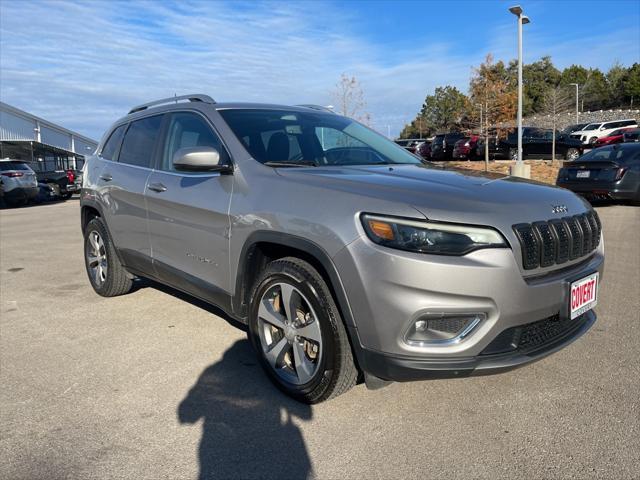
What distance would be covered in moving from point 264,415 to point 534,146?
25.8 meters

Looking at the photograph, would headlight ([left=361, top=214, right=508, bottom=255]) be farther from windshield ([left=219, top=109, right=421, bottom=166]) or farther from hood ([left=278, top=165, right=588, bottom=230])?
windshield ([left=219, top=109, right=421, bottom=166])

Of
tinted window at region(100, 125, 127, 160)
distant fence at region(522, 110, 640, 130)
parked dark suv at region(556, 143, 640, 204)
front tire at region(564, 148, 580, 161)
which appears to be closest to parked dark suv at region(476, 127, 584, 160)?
front tire at region(564, 148, 580, 161)

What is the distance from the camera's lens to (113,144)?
204 inches

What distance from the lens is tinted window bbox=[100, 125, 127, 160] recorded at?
5094 millimetres

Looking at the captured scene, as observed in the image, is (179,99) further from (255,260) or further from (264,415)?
(264,415)

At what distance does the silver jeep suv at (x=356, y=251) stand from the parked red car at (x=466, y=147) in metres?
24.8

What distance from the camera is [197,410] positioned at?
9.82ft

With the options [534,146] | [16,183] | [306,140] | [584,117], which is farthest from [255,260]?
[584,117]

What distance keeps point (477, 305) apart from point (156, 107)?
3.33 meters

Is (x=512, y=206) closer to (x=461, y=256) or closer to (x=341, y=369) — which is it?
(x=461, y=256)

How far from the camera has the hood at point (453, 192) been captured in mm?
2508

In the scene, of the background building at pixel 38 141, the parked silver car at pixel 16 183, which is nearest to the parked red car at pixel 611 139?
the parked silver car at pixel 16 183

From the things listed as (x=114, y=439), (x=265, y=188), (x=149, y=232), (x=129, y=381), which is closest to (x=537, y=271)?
(x=265, y=188)

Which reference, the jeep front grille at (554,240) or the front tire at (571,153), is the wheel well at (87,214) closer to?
the jeep front grille at (554,240)
